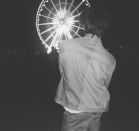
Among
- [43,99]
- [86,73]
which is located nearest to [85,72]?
[86,73]

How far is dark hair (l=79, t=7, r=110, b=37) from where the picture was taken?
1162 mm

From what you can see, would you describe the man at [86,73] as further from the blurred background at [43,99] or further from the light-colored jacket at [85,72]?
the blurred background at [43,99]

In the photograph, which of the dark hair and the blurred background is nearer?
the dark hair

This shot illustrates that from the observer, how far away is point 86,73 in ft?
3.59

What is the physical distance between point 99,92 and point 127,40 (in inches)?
730

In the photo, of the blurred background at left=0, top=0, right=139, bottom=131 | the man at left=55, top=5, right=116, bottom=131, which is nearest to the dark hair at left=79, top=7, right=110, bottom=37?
the man at left=55, top=5, right=116, bottom=131

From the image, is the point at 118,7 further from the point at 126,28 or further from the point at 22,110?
the point at 22,110

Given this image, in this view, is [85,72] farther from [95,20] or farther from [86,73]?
[95,20]

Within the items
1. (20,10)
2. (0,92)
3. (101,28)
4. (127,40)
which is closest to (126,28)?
(127,40)

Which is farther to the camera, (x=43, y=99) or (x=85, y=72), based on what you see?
(x=43, y=99)

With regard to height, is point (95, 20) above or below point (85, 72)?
above

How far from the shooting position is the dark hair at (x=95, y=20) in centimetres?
116

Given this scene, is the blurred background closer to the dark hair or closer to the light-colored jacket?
the light-colored jacket

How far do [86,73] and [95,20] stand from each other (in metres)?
0.34
